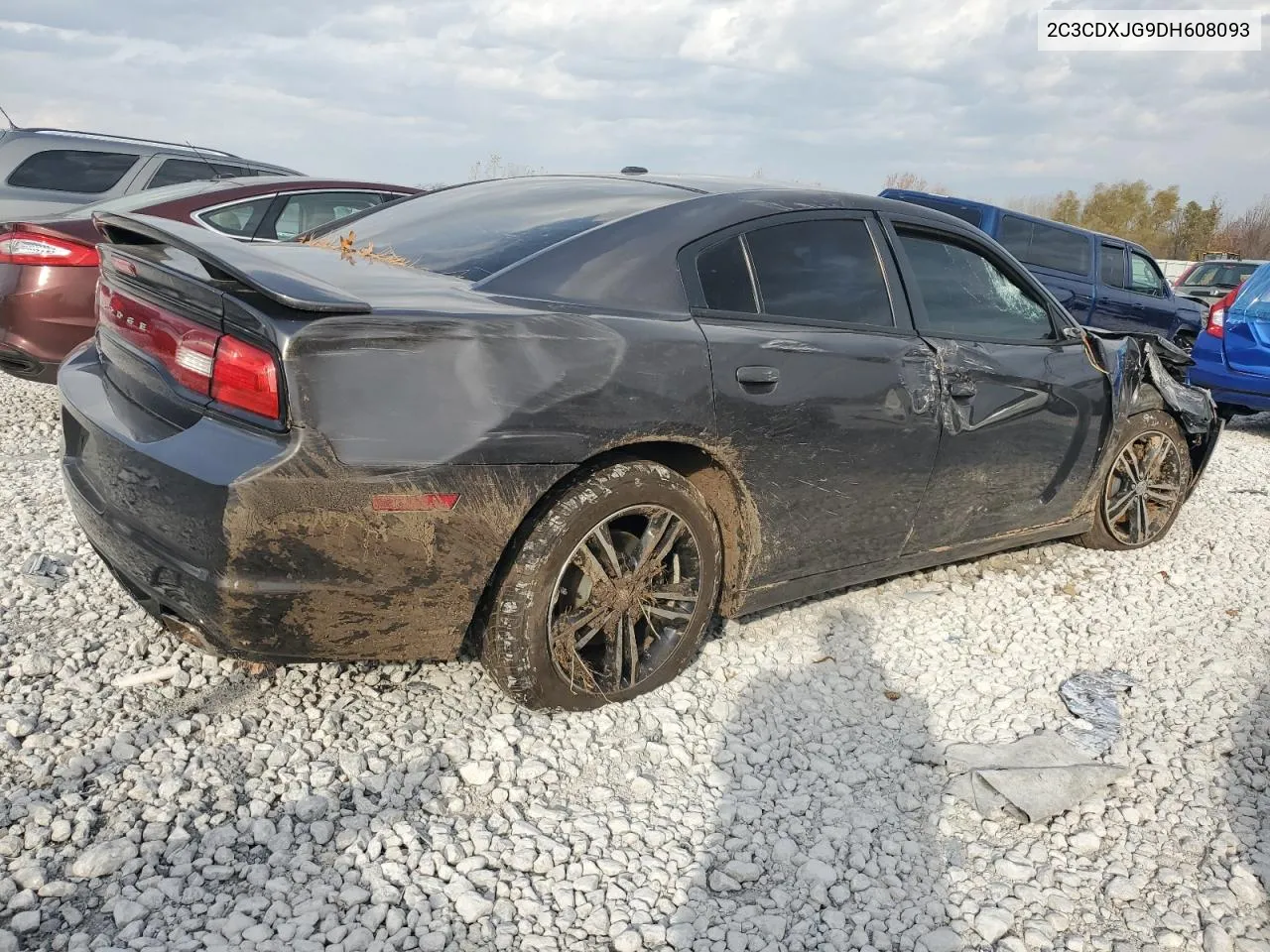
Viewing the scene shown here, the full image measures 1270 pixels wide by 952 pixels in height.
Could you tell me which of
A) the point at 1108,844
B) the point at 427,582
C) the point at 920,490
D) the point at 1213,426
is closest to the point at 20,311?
the point at 427,582

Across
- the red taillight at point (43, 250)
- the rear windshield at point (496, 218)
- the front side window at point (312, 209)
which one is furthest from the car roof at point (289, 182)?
the rear windshield at point (496, 218)

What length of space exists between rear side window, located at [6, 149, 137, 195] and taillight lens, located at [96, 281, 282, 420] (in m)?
5.59

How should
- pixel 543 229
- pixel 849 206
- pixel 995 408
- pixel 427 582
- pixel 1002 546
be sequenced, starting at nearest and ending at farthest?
pixel 427 582 < pixel 543 229 < pixel 849 206 < pixel 995 408 < pixel 1002 546

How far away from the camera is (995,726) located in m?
3.19

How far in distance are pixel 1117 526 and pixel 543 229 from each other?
337cm

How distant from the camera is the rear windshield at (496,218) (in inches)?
117

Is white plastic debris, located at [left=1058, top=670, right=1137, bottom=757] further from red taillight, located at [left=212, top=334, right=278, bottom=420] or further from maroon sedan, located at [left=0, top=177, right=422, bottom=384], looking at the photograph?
maroon sedan, located at [left=0, top=177, right=422, bottom=384]

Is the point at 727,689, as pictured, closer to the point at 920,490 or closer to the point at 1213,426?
the point at 920,490

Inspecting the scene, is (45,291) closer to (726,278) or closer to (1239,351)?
(726,278)

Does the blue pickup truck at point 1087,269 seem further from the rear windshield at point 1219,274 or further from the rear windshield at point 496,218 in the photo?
the rear windshield at point 496,218

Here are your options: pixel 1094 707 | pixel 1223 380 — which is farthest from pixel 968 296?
pixel 1223 380

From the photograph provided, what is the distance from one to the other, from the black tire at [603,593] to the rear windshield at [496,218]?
75 cm

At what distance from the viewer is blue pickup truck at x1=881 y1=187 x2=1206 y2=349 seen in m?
10.3

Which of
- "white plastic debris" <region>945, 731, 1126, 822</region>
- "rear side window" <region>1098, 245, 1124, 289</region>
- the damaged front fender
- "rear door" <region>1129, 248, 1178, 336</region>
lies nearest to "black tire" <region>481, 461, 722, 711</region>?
"white plastic debris" <region>945, 731, 1126, 822</region>
